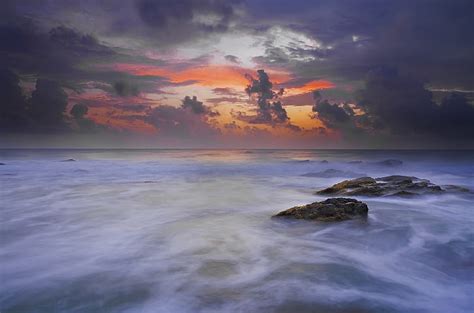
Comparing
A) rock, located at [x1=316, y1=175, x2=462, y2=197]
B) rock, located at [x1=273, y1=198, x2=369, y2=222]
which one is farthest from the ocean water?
rock, located at [x1=316, y1=175, x2=462, y2=197]

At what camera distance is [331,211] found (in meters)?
10.5

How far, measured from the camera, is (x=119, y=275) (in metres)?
6.89

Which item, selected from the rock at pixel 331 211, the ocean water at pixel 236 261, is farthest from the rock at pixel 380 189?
the rock at pixel 331 211

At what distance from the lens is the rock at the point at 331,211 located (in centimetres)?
1041

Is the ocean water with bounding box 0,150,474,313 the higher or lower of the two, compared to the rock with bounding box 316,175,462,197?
lower

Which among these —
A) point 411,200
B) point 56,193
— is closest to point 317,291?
point 411,200

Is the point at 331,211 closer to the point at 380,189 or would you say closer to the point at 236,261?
the point at 236,261

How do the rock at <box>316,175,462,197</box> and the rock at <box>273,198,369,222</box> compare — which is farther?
the rock at <box>316,175,462,197</box>

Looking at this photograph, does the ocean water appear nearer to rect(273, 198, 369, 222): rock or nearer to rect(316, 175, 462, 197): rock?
rect(273, 198, 369, 222): rock

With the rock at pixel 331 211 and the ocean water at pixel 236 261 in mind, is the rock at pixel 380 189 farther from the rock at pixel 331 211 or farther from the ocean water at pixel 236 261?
the rock at pixel 331 211

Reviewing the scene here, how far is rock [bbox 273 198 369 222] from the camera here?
410 inches

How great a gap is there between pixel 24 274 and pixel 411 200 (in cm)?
1385

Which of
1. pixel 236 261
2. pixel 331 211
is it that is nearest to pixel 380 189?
pixel 331 211

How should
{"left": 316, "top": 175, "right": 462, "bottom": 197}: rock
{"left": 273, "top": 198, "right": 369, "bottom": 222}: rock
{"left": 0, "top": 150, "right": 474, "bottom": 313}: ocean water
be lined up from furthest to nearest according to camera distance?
{"left": 316, "top": 175, "right": 462, "bottom": 197}: rock, {"left": 273, "top": 198, "right": 369, "bottom": 222}: rock, {"left": 0, "top": 150, "right": 474, "bottom": 313}: ocean water
